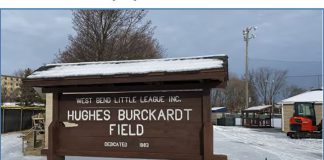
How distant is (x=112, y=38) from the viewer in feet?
67.8

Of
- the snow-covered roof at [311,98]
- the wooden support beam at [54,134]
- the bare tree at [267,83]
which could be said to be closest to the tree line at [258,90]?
the bare tree at [267,83]

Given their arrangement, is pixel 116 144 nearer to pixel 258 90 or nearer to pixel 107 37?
pixel 107 37

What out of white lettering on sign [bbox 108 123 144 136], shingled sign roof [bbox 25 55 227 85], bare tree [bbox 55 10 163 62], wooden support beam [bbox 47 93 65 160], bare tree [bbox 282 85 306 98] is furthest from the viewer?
bare tree [bbox 282 85 306 98]

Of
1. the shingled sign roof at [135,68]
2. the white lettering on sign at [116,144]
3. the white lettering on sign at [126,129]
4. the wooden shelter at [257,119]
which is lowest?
the wooden shelter at [257,119]

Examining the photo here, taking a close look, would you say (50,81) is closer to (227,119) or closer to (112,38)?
(112,38)

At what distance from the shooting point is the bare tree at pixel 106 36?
66.8ft

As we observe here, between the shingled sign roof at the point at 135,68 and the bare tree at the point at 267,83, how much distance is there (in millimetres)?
80896

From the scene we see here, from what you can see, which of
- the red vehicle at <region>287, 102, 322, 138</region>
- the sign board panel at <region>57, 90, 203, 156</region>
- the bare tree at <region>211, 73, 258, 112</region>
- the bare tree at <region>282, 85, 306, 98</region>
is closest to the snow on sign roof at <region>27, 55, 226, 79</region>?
the sign board panel at <region>57, 90, 203, 156</region>

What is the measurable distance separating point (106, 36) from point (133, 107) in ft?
46.8

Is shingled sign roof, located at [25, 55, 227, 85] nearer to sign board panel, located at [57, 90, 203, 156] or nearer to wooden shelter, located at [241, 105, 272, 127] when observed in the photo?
sign board panel, located at [57, 90, 203, 156]

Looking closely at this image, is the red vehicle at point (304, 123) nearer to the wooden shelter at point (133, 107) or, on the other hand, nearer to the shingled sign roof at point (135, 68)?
the wooden shelter at point (133, 107)

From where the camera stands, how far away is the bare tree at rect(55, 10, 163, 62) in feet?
66.8

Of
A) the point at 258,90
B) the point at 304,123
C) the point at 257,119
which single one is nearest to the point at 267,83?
the point at 258,90

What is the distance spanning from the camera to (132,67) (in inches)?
258
